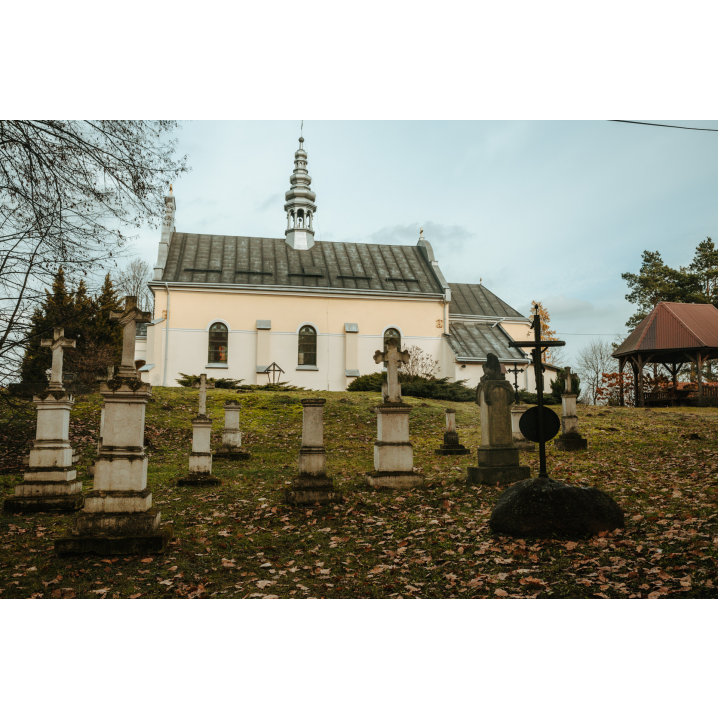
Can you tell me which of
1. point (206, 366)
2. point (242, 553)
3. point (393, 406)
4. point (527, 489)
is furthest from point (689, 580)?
point (206, 366)

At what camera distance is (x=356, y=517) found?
6.88m

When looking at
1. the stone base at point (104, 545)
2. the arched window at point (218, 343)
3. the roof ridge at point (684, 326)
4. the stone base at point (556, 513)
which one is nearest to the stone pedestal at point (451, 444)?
the stone base at point (556, 513)

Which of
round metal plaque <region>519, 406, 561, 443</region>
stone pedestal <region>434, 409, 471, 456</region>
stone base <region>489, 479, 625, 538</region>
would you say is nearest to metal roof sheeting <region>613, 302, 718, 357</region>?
stone pedestal <region>434, 409, 471, 456</region>

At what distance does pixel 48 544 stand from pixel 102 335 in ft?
53.7

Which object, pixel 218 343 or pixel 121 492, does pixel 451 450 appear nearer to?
pixel 121 492

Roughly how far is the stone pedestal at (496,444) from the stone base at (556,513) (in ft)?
9.50

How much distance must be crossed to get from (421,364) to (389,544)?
21916 mm

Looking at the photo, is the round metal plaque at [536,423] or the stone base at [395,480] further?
the stone base at [395,480]

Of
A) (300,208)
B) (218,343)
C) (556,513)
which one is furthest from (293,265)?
(556,513)

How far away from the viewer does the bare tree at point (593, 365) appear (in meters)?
29.0

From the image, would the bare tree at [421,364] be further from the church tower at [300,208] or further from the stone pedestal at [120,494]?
the stone pedestal at [120,494]

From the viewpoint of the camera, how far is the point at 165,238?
28.2m

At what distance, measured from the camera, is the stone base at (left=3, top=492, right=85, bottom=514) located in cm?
711

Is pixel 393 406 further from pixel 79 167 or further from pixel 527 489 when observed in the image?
pixel 79 167
